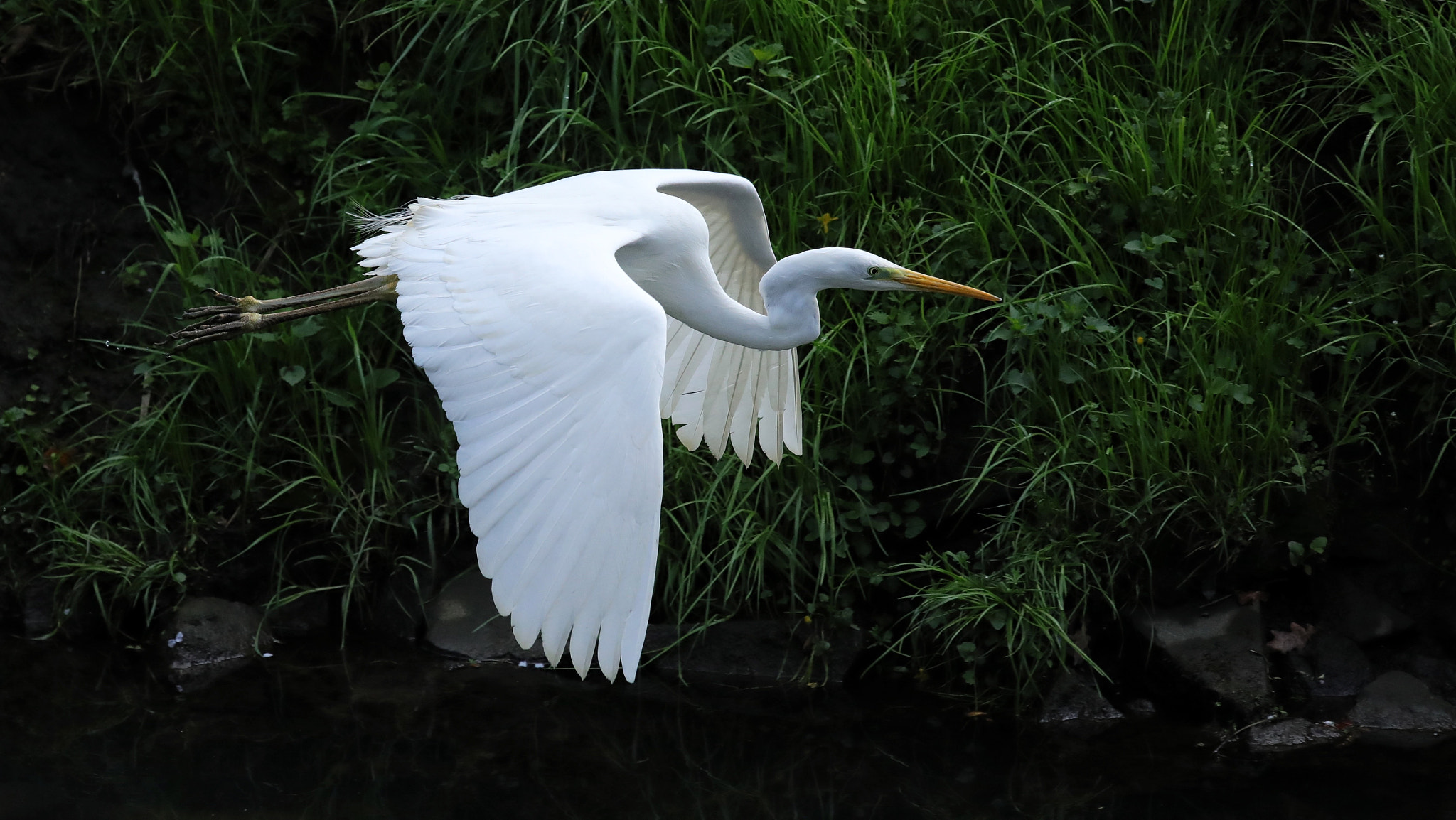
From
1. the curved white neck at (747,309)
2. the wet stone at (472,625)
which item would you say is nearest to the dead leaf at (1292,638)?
the curved white neck at (747,309)

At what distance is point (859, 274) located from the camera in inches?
119

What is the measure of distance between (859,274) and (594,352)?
848 millimetres

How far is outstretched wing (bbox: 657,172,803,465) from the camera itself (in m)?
3.42

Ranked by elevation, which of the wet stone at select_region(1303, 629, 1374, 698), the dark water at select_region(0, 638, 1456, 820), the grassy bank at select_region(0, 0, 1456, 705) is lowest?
the dark water at select_region(0, 638, 1456, 820)

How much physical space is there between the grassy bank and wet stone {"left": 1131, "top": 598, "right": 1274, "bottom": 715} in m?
0.13

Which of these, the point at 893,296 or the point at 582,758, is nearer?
the point at 582,758

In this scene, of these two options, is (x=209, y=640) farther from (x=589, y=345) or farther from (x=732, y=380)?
(x=589, y=345)

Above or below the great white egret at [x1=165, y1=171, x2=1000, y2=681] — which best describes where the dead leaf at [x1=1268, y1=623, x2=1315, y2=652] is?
below

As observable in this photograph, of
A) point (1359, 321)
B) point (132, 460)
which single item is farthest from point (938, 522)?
point (132, 460)

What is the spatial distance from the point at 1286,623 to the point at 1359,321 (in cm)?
84

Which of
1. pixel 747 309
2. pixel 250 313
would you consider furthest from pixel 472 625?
pixel 747 309

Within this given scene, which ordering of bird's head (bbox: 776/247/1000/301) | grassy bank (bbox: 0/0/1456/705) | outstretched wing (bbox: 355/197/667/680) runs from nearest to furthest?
outstretched wing (bbox: 355/197/667/680) → bird's head (bbox: 776/247/1000/301) → grassy bank (bbox: 0/0/1456/705)

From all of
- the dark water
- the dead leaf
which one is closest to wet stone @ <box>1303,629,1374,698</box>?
the dead leaf

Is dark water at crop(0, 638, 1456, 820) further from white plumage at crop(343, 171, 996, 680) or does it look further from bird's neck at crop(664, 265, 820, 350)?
bird's neck at crop(664, 265, 820, 350)
